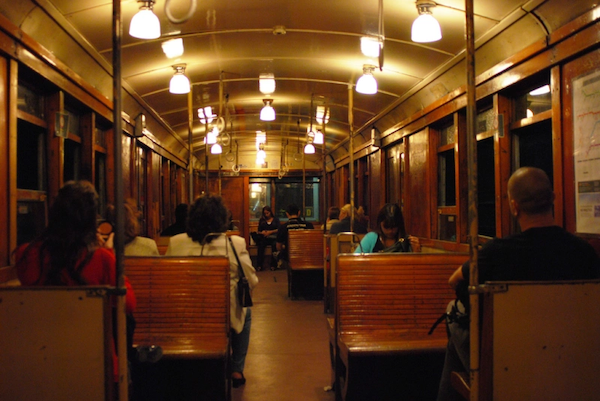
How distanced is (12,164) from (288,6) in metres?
2.95

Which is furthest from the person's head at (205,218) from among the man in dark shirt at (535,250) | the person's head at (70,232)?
the man in dark shirt at (535,250)

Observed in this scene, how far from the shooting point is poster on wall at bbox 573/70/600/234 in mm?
3846

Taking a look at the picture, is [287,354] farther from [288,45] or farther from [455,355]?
[288,45]

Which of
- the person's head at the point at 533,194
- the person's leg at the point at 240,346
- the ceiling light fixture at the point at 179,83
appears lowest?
the person's leg at the point at 240,346

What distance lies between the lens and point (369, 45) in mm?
6547

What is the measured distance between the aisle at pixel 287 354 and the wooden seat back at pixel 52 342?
2.18 metres

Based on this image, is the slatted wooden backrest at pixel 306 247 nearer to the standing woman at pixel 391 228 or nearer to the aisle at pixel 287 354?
the aisle at pixel 287 354

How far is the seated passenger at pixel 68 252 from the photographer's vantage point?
2.69 meters

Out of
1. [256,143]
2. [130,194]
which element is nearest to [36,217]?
[130,194]

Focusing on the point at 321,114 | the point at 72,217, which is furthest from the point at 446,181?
the point at 72,217

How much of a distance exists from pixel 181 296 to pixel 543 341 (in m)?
2.37

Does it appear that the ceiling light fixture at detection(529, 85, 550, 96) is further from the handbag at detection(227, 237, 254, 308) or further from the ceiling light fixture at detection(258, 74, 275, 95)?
the ceiling light fixture at detection(258, 74, 275, 95)

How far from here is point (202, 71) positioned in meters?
7.87

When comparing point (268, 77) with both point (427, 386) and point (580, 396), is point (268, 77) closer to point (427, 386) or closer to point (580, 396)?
point (427, 386)
